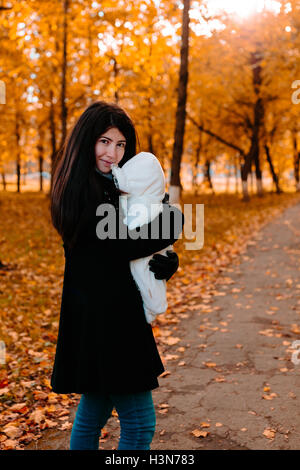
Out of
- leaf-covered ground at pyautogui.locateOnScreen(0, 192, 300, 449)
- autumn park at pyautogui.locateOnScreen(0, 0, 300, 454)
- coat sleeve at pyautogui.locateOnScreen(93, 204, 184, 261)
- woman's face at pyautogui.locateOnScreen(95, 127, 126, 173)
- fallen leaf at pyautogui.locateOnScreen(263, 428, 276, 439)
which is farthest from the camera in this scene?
leaf-covered ground at pyautogui.locateOnScreen(0, 192, 300, 449)

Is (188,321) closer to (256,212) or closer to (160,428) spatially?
(160,428)

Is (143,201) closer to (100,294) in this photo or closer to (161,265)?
(161,265)

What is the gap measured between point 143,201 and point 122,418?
0.97 metres

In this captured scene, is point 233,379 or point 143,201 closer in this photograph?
point 143,201

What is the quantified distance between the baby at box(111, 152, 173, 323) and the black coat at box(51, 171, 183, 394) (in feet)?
0.12

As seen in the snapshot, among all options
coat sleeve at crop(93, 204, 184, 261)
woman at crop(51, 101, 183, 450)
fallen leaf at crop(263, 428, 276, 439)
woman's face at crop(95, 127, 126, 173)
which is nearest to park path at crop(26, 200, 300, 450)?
fallen leaf at crop(263, 428, 276, 439)

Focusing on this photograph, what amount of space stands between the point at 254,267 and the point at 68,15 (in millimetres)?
7683

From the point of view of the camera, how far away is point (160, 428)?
3.71 m

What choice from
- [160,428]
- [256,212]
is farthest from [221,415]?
[256,212]

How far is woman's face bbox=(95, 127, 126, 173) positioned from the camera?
2.29 m

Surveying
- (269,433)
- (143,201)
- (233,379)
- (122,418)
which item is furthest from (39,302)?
(143,201)

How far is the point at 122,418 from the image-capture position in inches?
89.8

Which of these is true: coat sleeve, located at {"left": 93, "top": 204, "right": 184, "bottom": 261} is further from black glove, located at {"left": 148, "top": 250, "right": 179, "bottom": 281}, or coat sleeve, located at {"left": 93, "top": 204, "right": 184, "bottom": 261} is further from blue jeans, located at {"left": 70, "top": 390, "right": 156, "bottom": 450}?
blue jeans, located at {"left": 70, "top": 390, "right": 156, "bottom": 450}

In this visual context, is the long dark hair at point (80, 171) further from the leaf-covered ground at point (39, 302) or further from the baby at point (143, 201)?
the leaf-covered ground at point (39, 302)
